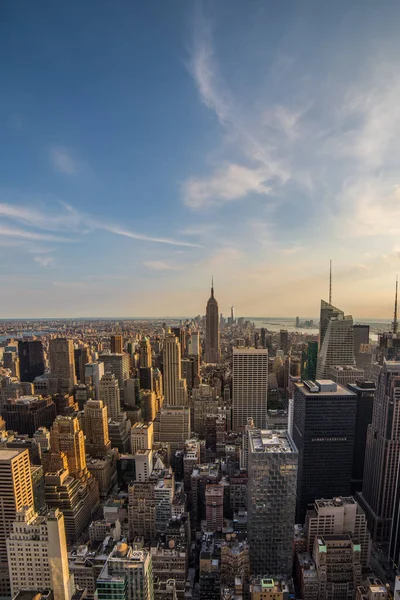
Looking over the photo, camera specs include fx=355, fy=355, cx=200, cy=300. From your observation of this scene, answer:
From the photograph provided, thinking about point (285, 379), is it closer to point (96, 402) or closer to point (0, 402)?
point (96, 402)

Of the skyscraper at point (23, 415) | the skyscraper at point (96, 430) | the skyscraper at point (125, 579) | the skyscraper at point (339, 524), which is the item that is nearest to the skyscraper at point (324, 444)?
the skyscraper at point (339, 524)

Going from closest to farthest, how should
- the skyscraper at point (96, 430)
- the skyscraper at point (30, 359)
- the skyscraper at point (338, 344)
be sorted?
the skyscraper at point (96, 430)
the skyscraper at point (338, 344)
the skyscraper at point (30, 359)

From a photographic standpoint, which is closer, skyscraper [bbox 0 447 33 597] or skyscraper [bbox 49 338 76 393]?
skyscraper [bbox 0 447 33 597]

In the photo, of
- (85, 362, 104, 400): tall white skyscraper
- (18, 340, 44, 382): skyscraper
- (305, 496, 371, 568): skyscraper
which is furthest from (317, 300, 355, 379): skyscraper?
(18, 340, 44, 382): skyscraper

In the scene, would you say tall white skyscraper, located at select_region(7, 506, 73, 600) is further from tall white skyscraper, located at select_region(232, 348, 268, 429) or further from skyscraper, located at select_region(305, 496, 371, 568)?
A: tall white skyscraper, located at select_region(232, 348, 268, 429)

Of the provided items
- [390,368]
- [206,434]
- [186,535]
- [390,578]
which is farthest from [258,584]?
[206,434]

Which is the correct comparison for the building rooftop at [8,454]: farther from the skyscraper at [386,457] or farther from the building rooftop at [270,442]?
the skyscraper at [386,457]

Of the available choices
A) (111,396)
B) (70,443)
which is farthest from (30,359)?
(70,443)
